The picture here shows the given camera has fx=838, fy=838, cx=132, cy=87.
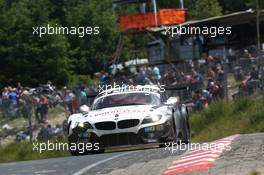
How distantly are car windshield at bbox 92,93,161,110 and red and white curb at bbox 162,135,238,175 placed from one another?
12.7 ft

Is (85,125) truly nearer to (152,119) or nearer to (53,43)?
(152,119)

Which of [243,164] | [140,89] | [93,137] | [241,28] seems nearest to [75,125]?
[93,137]

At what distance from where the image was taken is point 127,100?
18.1m

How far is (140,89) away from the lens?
18750 millimetres

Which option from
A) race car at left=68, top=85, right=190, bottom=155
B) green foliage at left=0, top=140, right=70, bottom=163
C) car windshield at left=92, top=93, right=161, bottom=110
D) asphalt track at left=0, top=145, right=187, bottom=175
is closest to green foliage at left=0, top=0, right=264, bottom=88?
green foliage at left=0, top=140, right=70, bottom=163

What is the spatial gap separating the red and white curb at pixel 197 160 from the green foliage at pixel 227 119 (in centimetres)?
892

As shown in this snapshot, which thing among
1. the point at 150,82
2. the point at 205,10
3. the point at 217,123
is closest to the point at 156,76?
the point at 150,82

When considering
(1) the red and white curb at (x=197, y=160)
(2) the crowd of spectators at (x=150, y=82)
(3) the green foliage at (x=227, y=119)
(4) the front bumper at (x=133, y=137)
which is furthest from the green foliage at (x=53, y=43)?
(1) the red and white curb at (x=197, y=160)

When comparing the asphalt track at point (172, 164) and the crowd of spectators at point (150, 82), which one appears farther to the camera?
the crowd of spectators at point (150, 82)

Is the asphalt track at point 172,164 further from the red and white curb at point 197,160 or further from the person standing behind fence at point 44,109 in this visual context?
the person standing behind fence at point 44,109

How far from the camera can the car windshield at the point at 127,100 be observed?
18.0 meters

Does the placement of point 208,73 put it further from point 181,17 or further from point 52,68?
point 52,68

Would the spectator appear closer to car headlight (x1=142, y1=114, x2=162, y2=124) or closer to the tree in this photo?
car headlight (x1=142, y1=114, x2=162, y2=124)

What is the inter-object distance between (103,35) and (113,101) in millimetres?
43948
